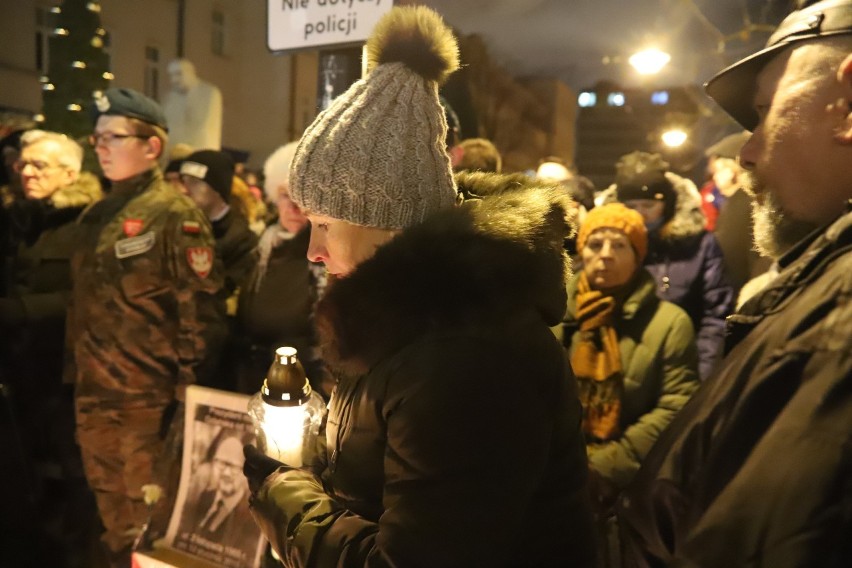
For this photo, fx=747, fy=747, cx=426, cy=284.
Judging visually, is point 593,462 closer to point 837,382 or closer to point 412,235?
point 412,235

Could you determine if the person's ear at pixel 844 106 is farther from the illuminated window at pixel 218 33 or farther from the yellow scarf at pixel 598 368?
the illuminated window at pixel 218 33

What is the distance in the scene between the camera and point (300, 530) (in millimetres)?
1589

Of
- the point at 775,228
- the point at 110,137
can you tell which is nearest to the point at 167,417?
the point at 110,137

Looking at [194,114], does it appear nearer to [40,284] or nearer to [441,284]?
[40,284]

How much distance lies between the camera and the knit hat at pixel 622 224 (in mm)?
3533

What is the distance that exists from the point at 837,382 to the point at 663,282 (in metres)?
Answer: 3.36

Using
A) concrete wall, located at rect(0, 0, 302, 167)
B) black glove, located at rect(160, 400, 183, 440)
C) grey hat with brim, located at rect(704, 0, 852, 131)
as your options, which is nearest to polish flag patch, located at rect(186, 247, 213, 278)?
black glove, located at rect(160, 400, 183, 440)

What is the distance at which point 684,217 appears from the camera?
4.38 m

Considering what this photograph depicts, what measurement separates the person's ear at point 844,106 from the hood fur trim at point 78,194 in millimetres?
4668

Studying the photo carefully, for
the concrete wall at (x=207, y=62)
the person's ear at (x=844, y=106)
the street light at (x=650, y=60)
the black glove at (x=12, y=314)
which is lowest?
the black glove at (x=12, y=314)

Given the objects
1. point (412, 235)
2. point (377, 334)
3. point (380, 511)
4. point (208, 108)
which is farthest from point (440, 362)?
point (208, 108)

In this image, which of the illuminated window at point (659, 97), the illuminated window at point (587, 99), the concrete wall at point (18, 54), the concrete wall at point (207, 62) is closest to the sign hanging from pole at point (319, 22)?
the concrete wall at point (207, 62)

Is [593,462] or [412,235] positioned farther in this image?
[593,462]

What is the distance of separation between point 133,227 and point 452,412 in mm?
2872
